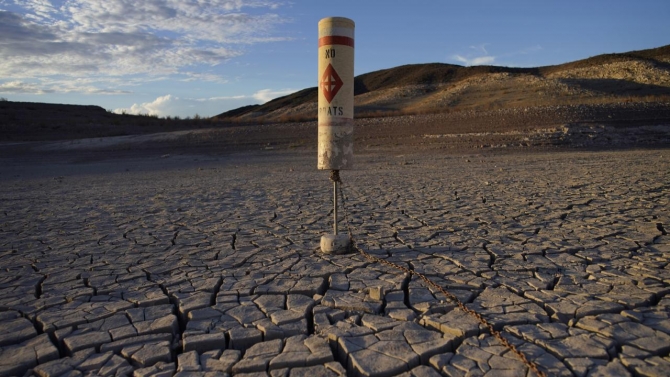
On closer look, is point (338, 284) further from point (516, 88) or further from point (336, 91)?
point (516, 88)

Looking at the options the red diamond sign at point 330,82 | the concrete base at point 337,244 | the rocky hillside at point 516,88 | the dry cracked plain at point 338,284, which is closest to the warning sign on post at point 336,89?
the red diamond sign at point 330,82

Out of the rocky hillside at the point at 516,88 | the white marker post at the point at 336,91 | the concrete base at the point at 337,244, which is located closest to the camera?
the white marker post at the point at 336,91

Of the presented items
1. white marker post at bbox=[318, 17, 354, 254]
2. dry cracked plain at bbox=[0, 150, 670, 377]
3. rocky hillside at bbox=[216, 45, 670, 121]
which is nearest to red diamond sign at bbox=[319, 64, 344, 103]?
white marker post at bbox=[318, 17, 354, 254]

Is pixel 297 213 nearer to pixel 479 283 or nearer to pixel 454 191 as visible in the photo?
pixel 454 191

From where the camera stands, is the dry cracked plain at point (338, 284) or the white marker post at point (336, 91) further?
the white marker post at point (336, 91)

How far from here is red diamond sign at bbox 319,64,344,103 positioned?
433 centimetres

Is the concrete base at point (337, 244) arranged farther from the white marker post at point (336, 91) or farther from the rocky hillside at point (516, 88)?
the rocky hillside at point (516, 88)

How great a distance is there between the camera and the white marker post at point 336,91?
170 inches

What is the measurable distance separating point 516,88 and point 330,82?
36070mm

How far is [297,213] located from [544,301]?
3.97m

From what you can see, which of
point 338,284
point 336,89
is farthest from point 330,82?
point 338,284

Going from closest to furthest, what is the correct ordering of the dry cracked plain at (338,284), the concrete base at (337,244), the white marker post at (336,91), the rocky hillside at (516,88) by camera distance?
the dry cracked plain at (338,284)
the white marker post at (336,91)
the concrete base at (337,244)
the rocky hillside at (516,88)

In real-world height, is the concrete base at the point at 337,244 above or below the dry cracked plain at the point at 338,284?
above

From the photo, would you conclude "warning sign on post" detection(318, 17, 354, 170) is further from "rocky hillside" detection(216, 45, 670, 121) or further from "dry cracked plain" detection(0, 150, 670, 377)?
"rocky hillside" detection(216, 45, 670, 121)
